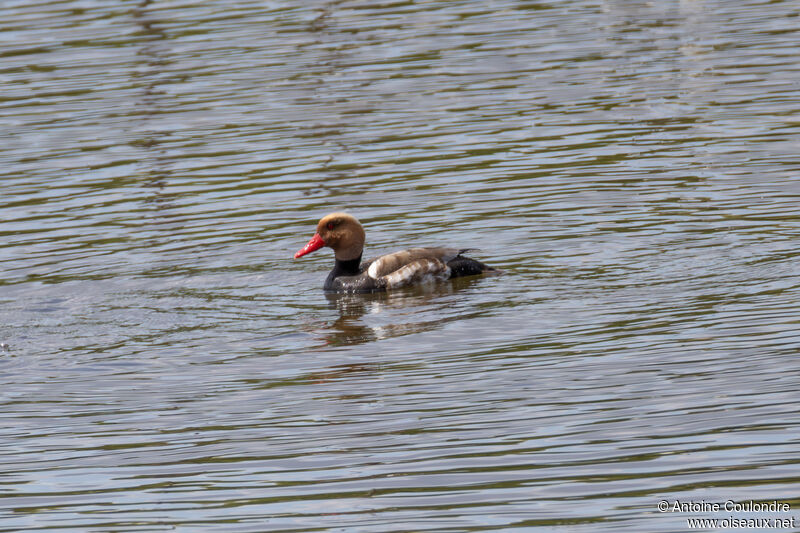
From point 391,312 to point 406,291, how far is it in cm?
78

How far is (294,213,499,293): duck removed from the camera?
13.4 metres

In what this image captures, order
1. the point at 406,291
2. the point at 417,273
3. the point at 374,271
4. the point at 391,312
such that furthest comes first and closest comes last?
the point at 374,271
the point at 406,291
the point at 417,273
the point at 391,312

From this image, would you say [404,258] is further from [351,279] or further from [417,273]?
[351,279]

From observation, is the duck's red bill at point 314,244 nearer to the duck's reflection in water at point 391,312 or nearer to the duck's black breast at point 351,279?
the duck's black breast at point 351,279

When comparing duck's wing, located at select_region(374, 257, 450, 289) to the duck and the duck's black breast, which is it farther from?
the duck's black breast

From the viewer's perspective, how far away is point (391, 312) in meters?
12.8

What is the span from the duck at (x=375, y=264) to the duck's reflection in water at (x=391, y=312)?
89 millimetres

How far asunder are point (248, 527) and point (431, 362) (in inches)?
125

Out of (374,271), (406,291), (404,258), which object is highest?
(404,258)

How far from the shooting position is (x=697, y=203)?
14516 mm

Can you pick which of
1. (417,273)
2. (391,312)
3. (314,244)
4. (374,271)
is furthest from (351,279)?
(391,312)

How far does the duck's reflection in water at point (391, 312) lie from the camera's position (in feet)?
39.1

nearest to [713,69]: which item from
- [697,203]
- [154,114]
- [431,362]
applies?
[697,203]

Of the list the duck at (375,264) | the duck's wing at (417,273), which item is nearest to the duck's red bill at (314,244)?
the duck at (375,264)
